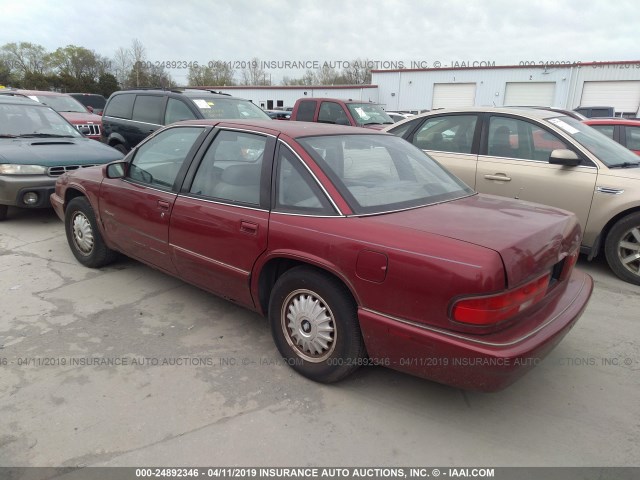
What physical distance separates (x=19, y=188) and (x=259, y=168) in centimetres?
441

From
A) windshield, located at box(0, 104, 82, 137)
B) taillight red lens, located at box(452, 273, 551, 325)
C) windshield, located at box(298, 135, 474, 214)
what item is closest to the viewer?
taillight red lens, located at box(452, 273, 551, 325)

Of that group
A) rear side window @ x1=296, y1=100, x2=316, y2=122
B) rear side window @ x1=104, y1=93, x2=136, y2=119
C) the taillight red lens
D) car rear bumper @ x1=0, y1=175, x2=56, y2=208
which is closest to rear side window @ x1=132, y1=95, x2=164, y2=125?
rear side window @ x1=104, y1=93, x2=136, y2=119

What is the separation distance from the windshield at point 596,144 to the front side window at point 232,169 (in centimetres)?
359

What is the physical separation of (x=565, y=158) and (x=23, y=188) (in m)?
6.45

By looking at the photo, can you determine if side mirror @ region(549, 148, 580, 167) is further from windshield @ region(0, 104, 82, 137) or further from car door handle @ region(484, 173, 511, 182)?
windshield @ region(0, 104, 82, 137)

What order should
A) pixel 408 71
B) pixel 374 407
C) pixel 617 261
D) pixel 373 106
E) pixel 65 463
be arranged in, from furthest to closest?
pixel 408 71, pixel 373 106, pixel 617 261, pixel 374 407, pixel 65 463

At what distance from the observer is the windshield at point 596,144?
4.73 m

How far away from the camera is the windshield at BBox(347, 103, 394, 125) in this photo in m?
10.7

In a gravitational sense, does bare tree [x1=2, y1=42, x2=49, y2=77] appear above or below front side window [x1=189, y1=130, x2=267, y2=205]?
above

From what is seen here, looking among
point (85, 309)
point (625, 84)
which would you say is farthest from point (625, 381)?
point (625, 84)

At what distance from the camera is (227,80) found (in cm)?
6059

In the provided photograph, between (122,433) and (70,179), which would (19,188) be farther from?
(122,433)

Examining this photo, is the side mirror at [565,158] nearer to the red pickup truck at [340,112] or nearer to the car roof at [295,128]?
the car roof at [295,128]

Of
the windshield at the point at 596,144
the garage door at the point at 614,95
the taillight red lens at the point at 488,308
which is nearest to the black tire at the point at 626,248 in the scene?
the windshield at the point at 596,144
